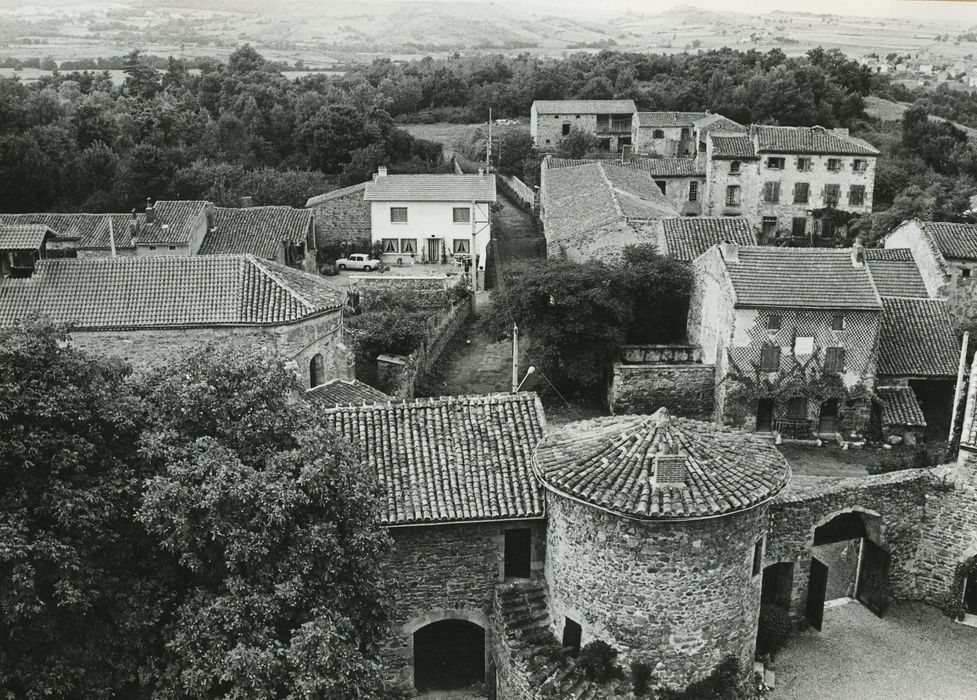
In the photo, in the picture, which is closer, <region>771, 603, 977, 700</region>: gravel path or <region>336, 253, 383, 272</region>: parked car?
<region>771, 603, 977, 700</region>: gravel path

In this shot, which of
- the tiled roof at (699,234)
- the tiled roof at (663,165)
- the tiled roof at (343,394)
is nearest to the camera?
the tiled roof at (343,394)

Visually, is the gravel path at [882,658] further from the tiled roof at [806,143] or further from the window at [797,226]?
the tiled roof at [806,143]

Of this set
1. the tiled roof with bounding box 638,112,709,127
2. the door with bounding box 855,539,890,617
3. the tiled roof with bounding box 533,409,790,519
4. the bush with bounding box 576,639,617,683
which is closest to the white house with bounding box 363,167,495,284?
the door with bounding box 855,539,890,617

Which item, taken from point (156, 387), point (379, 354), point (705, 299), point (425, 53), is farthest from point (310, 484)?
point (425, 53)

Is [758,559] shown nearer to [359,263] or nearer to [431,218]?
[431,218]

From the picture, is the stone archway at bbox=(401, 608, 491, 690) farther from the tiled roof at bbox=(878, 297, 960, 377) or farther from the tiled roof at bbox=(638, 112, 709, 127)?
the tiled roof at bbox=(638, 112, 709, 127)

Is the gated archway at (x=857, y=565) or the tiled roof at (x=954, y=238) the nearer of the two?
the gated archway at (x=857, y=565)

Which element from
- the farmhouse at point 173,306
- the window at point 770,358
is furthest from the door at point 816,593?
the farmhouse at point 173,306
